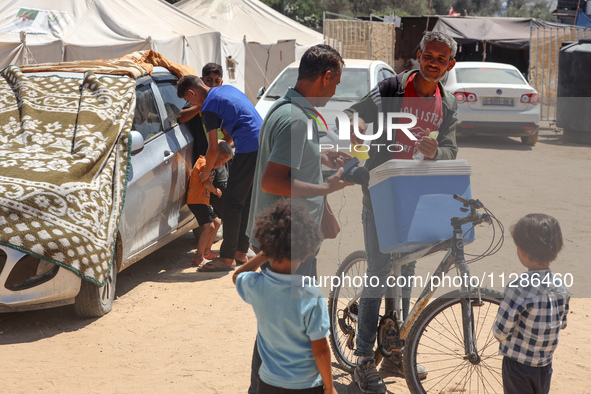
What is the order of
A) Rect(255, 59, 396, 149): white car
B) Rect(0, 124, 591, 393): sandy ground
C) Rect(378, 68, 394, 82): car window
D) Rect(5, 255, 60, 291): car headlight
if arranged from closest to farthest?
Rect(0, 124, 591, 393): sandy ground
Rect(5, 255, 60, 291): car headlight
Rect(255, 59, 396, 149): white car
Rect(378, 68, 394, 82): car window

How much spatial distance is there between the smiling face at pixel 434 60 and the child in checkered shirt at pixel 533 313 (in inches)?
38.0

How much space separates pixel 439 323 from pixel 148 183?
2.82m

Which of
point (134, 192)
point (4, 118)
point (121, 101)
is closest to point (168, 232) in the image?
point (134, 192)

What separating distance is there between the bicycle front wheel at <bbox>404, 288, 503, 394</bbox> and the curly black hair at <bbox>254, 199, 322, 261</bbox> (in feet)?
3.40

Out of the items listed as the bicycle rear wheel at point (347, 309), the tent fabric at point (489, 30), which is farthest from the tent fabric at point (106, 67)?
the tent fabric at point (489, 30)

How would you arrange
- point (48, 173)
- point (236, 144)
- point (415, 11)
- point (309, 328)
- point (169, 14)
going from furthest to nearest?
point (415, 11), point (169, 14), point (236, 144), point (48, 173), point (309, 328)

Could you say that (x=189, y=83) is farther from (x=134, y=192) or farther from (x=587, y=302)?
(x=587, y=302)

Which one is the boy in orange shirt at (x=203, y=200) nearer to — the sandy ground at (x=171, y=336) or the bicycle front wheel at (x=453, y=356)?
the sandy ground at (x=171, y=336)

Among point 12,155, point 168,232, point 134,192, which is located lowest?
point 168,232

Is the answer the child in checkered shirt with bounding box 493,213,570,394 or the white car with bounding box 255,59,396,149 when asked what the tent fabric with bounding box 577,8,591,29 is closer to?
the white car with bounding box 255,59,396,149

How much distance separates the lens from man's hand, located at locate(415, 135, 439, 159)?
3291 mm

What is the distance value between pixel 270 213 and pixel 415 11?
46.5 metres

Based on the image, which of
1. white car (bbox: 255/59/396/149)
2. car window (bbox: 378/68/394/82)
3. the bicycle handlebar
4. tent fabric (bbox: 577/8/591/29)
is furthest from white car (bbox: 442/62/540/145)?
tent fabric (bbox: 577/8/591/29)

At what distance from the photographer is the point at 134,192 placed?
5312 mm
